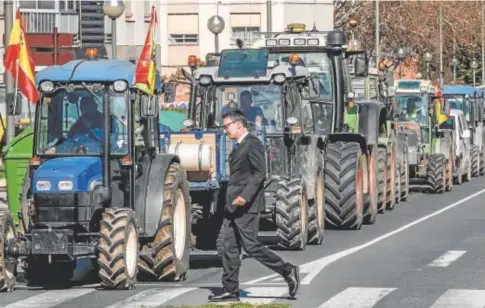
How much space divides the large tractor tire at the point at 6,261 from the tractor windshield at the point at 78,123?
1.01 m

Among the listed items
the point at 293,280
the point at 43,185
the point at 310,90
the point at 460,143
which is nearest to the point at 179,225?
the point at 43,185

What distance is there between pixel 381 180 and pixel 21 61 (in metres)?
11.2

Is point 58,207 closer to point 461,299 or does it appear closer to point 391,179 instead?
point 461,299

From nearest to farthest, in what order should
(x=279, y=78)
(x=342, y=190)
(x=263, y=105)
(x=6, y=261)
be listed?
1. (x=6, y=261)
2. (x=279, y=78)
3. (x=263, y=105)
4. (x=342, y=190)

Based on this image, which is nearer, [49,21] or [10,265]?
[10,265]

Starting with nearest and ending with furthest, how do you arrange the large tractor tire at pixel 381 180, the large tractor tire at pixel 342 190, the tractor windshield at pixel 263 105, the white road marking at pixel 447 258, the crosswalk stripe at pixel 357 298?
the crosswalk stripe at pixel 357 298 < the white road marking at pixel 447 258 < the tractor windshield at pixel 263 105 < the large tractor tire at pixel 342 190 < the large tractor tire at pixel 381 180

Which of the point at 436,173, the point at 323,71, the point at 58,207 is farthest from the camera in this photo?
the point at 436,173

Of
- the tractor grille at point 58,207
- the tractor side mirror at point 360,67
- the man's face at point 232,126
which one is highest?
the tractor side mirror at point 360,67

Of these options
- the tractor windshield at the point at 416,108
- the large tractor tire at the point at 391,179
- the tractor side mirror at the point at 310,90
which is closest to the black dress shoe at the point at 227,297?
the tractor side mirror at the point at 310,90

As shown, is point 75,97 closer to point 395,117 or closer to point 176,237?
point 176,237

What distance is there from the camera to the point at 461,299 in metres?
16.2

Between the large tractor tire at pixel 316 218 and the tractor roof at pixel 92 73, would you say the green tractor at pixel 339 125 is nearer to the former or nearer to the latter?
the large tractor tire at pixel 316 218

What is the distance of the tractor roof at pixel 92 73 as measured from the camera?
58.1 ft

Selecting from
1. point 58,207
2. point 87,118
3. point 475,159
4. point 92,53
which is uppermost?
point 92,53
